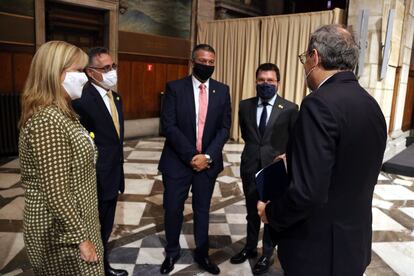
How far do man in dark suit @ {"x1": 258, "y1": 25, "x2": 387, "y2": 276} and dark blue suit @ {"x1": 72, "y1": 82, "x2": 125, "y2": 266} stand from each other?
108 cm

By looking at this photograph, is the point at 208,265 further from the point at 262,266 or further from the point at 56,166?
the point at 56,166

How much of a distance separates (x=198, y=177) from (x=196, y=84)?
626 millimetres

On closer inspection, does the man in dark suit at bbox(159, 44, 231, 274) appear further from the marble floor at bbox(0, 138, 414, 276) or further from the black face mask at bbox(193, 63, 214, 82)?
the marble floor at bbox(0, 138, 414, 276)

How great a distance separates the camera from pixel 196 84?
2.42 m

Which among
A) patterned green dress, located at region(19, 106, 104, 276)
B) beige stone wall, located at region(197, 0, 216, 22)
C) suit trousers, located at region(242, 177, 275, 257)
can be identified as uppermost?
beige stone wall, located at region(197, 0, 216, 22)

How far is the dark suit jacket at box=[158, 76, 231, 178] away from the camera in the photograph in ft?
7.68

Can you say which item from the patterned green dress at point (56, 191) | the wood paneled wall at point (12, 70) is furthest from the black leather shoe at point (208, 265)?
the wood paneled wall at point (12, 70)

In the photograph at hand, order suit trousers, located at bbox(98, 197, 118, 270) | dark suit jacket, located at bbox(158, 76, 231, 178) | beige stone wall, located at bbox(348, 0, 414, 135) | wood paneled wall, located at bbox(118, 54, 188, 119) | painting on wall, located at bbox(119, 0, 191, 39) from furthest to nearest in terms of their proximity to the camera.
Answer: wood paneled wall, located at bbox(118, 54, 188, 119) < painting on wall, located at bbox(119, 0, 191, 39) < beige stone wall, located at bbox(348, 0, 414, 135) < dark suit jacket, located at bbox(158, 76, 231, 178) < suit trousers, located at bbox(98, 197, 118, 270)

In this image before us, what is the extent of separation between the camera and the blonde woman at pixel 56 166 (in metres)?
1.29

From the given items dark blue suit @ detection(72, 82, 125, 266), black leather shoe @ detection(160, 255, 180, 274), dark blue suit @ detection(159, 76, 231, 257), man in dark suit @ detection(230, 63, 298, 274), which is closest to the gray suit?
man in dark suit @ detection(230, 63, 298, 274)

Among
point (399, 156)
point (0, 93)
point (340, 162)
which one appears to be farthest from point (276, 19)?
point (340, 162)

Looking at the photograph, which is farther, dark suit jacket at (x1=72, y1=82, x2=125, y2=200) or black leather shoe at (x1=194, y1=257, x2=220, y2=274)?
black leather shoe at (x1=194, y1=257, x2=220, y2=274)

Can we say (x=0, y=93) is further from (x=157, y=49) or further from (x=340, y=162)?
(x=340, y=162)

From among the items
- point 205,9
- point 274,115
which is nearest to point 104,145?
point 274,115
